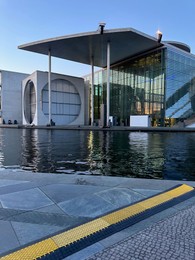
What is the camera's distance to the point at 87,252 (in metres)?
2.59

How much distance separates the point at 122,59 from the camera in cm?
4950

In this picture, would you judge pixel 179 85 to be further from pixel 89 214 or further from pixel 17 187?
pixel 89 214

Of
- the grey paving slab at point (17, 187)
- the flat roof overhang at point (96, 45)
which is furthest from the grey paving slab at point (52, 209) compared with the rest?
the flat roof overhang at point (96, 45)

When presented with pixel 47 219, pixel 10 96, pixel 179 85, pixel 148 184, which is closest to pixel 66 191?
pixel 47 219

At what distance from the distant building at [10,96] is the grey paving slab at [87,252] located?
65.7 metres

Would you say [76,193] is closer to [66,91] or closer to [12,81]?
[66,91]

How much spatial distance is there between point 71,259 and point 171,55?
1718 inches

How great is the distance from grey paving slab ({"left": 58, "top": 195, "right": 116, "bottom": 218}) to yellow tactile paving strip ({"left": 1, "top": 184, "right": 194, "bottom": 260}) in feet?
0.62

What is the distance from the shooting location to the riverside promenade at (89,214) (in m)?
2.65

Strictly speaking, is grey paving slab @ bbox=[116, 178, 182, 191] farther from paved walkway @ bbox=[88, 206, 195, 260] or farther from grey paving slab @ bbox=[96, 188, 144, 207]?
paved walkway @ bbox=[88, 206, 195, 260]

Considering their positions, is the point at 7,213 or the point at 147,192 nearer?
the point at 7,213

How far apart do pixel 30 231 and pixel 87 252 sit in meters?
0.83

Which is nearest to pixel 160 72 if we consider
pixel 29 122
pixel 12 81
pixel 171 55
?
pixel 171 55

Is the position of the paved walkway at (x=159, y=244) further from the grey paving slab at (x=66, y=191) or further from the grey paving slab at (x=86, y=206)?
the grey paving slab at (x=66, y=191)
